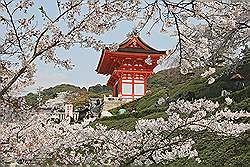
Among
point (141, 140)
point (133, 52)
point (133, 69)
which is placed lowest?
point (141, 140)

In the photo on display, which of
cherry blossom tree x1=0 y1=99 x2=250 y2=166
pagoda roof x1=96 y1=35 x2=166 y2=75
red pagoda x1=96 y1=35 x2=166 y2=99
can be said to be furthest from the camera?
red pagoda x1=96 y1=35 x2=166 y2=99

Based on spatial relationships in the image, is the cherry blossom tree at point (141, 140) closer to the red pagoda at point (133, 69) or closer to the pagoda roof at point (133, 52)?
the pagoda roof at point (133, 52)

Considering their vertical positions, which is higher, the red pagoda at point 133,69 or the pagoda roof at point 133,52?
the pagoda roof at point 133,52

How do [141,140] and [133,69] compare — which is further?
[133,69]

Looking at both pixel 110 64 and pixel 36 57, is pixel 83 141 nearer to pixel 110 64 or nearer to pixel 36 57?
pixel 36 57

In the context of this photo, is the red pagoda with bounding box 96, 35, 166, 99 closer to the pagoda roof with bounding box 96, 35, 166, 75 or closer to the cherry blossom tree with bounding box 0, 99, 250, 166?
the pagoda roof with bounding box 96, 35, 166, 75

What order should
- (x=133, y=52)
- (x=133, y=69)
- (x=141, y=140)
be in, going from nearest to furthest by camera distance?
(x=141, y=140) → (x=133, y=52) → (x=133, y=69)

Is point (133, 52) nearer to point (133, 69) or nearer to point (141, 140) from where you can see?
point (133, 69)

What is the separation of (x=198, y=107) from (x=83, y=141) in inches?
53.2

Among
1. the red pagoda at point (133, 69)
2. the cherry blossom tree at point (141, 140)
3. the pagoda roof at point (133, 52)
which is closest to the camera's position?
the cherry blossom tree at point (141, 140)

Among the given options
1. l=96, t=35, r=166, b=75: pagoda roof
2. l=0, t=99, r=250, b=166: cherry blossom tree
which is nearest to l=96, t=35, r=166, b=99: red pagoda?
l=96, t=35, r=166, b=75: pagoda roof

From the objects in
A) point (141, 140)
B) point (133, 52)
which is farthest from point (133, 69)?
point (141, 140)

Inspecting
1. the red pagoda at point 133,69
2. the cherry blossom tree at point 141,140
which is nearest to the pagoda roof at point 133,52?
the red pagoda at point 133,69

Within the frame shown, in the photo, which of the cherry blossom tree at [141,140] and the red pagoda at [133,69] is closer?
the cherry blossom tree at [141,140]
